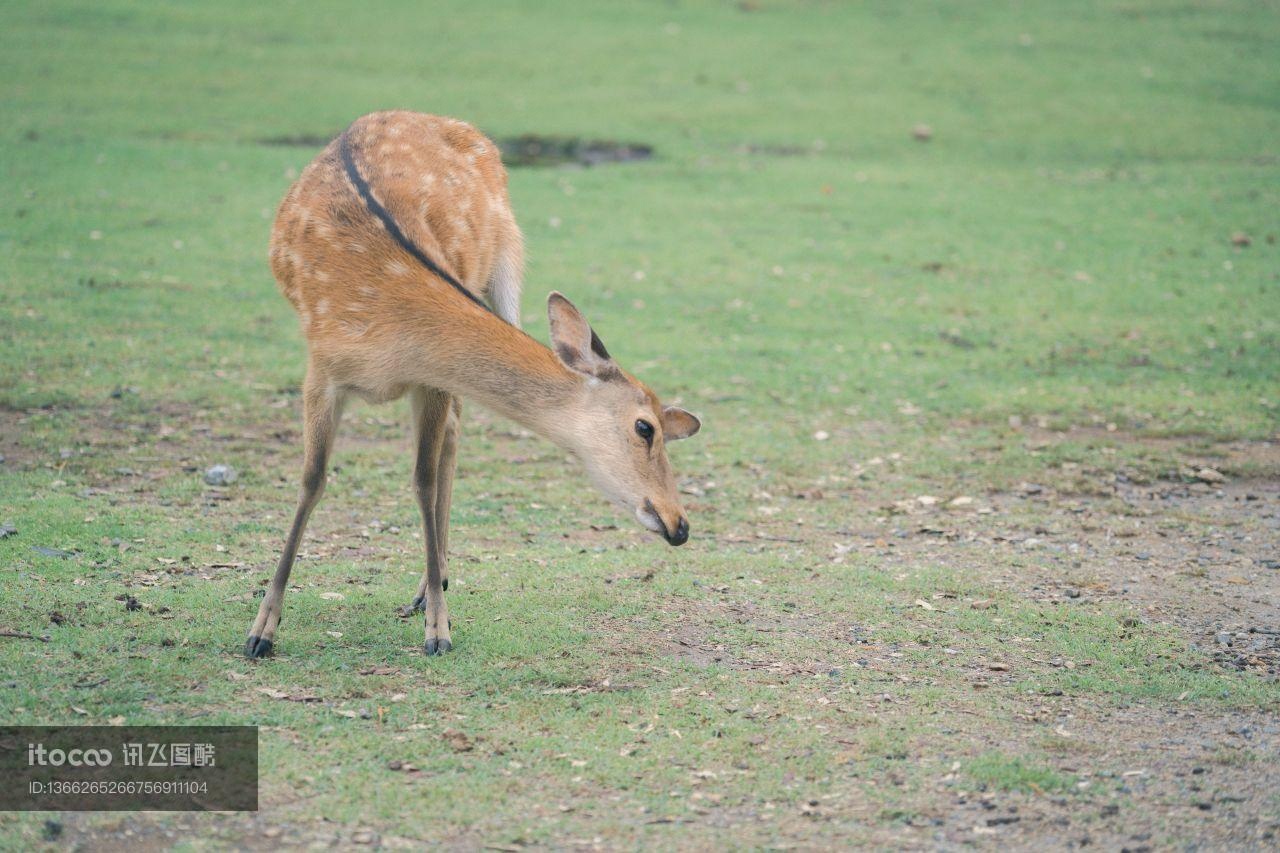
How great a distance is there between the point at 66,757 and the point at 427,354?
1.64 m

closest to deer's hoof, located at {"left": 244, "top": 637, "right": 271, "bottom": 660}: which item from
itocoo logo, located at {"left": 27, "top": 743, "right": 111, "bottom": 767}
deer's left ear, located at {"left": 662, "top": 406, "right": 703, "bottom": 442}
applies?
itocoo logo, located at {"left": 27, "top": 743, "right": 111, "bottom": 767}

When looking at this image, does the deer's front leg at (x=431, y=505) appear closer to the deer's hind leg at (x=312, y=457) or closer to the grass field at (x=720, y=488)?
the grass field at (x=720, y=488)

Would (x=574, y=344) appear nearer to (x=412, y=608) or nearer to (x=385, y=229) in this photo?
(x=385, y=229)

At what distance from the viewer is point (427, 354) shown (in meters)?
4.56

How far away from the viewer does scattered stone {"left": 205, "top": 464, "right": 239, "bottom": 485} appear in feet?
20.9

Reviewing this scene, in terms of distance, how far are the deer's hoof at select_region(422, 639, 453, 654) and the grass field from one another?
0.30ft

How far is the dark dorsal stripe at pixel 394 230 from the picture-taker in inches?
186

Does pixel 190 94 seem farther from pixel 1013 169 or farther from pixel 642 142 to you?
pixel 1013 169

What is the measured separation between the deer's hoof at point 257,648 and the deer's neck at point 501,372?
1035 millimetres

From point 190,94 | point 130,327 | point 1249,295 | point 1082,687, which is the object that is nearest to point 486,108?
point 190,94

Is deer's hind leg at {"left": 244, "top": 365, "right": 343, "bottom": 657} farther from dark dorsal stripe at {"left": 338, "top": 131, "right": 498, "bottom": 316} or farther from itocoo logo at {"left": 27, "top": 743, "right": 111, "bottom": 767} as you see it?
itocoo logo at {"left": 27, "top": 743, "right": 111, "bottom": 767}

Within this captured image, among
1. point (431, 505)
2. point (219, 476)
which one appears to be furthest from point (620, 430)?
point (219, 476)

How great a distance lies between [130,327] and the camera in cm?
848

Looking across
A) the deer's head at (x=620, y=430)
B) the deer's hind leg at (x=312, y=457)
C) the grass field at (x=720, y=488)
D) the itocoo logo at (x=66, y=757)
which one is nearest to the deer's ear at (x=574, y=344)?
the deer's head at (x=620, y=430)
